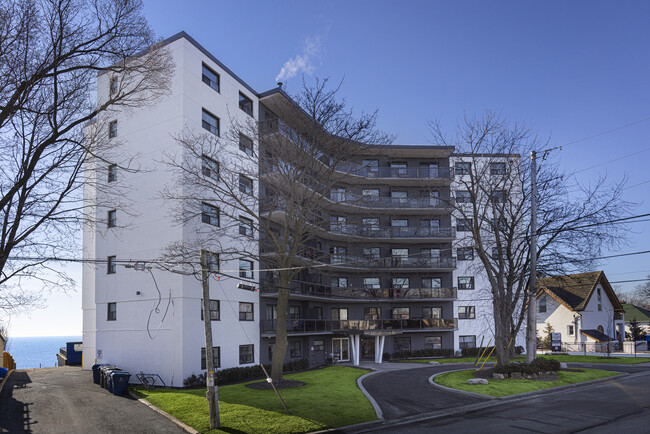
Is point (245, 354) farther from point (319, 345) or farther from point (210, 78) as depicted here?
point (210, 78)

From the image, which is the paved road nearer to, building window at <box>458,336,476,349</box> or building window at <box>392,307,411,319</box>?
building window at <box>392,307,411,319</box>

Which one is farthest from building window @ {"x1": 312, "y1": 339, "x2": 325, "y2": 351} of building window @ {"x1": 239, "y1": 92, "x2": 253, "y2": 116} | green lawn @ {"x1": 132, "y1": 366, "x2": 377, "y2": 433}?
building window @ {"x1": 239, "y1": 92, "x2": 253, "y2": 116}

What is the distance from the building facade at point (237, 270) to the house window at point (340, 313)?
9 centimetres

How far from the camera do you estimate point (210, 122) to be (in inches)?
1207

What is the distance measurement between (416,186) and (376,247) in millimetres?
6947

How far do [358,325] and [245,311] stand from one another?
10.8m

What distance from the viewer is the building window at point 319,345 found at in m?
38.2

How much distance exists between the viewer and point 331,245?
42188 millimetres

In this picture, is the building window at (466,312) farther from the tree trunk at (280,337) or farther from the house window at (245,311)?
the tree trunk at (280,337)

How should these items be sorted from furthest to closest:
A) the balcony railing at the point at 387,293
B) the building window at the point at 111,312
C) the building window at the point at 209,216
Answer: the balcony railing at the point at 387,293
the building window at the point at 111,312
the building window at the point at 209,216

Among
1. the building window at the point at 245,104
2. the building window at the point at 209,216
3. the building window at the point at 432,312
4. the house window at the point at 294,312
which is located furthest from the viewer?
the building window at the point at 432,312

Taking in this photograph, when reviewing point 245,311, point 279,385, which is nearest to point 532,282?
point 279,385

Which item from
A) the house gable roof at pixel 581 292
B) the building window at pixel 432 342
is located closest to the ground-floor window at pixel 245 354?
the building window at pixel 432 342

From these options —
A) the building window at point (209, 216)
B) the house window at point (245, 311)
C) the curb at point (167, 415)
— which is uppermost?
the building window at point (209, 216)
